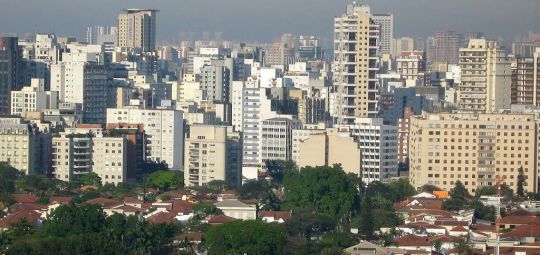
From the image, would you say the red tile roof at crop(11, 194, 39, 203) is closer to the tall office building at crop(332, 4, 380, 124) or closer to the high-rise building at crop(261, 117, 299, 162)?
the high-rise building at crop(261, 117, 299, 162)

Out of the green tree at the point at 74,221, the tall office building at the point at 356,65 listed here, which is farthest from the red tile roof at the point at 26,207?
the tall office building at the point at 356,65

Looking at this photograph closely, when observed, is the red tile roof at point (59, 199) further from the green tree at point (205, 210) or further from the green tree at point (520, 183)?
the green tree at point (520, 183)

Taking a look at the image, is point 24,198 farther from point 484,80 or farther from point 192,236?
point 484,80

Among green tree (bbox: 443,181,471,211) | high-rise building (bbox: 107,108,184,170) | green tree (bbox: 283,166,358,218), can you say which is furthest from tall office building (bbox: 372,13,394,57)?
green tree (bbox: 283,166,358,218)

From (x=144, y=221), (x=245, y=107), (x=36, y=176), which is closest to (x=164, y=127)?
(x=245, y=107)

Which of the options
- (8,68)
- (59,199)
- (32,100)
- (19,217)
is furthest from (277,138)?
(19,217)

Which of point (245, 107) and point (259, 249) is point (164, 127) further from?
point (259, 249)
